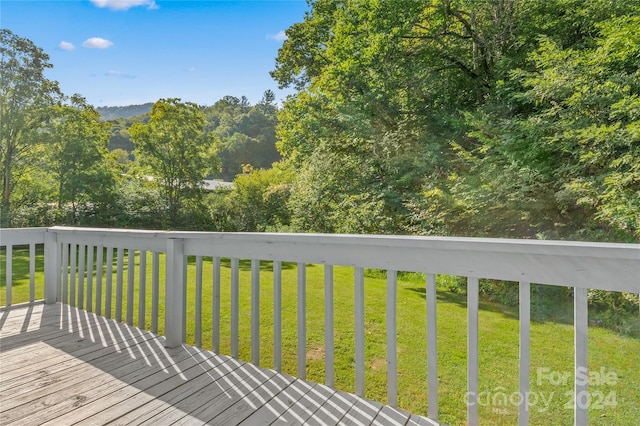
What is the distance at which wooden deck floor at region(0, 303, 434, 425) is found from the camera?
4.88ft

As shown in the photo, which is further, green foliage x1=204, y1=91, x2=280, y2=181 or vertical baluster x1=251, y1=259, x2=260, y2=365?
green foliage x1=204, y1=91, x2=280, y2=181

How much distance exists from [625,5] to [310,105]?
20.1 feet

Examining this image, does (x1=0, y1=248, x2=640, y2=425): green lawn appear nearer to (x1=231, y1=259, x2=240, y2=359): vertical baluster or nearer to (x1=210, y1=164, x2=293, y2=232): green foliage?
(x1=231, y1=259, x2=240, y2=359): vertical baluster

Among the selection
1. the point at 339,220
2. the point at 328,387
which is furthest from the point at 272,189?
the point at 328,387

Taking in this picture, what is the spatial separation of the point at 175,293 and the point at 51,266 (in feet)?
5.70

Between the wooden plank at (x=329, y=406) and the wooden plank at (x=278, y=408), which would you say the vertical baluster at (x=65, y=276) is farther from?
the wooden plank at (x=329, y=406)

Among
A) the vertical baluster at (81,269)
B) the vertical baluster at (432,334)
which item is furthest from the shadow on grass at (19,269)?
the vertical baluster at (432,334)

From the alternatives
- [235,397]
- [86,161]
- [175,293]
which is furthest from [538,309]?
[86,161]

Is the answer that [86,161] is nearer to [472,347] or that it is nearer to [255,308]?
[255,308]

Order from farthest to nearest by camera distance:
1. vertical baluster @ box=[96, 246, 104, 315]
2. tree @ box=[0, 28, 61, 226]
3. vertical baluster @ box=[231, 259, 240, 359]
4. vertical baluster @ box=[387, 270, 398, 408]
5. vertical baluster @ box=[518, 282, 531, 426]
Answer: tree @ box=[0, 28, 61, 226] → vertical baluster @ box=[96, 246, 104, 315] → vertical baluster @ box=[231, 259, 240, 359] → vertical baluster @ box=[387, 270, 398, 408] → vertical baluster @ box=[518, 282, 531, 426]

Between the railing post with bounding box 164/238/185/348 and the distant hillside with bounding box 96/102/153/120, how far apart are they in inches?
465

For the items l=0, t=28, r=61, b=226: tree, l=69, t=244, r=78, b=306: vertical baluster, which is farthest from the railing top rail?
l=0, t=28, r=61, b=226: tree

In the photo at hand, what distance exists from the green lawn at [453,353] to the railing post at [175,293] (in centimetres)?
69

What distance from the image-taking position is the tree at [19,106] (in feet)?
33.2
